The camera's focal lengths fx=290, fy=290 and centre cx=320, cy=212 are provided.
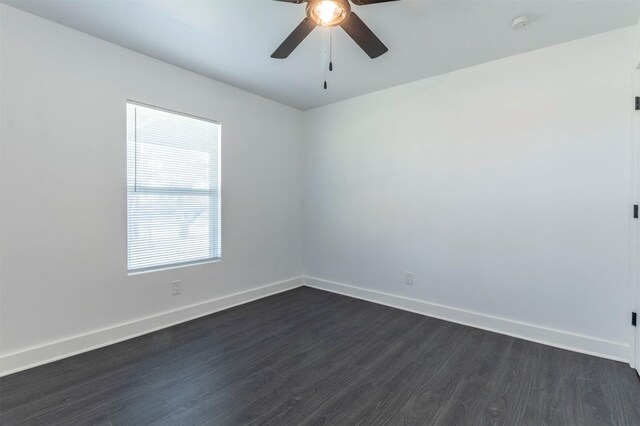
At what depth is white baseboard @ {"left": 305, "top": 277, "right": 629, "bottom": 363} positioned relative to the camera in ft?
7.80

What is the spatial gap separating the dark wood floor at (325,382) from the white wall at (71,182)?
0.39 meters

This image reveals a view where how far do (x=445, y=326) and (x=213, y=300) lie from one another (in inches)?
101

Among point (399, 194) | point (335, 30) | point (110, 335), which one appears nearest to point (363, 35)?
point (335, 30)

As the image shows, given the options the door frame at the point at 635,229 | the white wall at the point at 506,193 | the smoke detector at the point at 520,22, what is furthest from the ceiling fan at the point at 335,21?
the door frame at the point at 635,229

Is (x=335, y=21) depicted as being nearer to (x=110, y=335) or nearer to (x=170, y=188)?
(x=170, y=188)

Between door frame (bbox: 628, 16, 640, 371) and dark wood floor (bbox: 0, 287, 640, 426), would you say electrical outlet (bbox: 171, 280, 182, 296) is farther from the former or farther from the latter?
door frame (bbox: 628, 16, 640, 371)

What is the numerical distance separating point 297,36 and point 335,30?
0.67 metres

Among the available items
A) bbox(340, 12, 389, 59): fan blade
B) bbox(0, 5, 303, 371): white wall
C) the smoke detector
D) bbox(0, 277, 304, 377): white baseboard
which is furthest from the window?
the smoke detector

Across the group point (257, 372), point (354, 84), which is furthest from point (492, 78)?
point (257, 372)

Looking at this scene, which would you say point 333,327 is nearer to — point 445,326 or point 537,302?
point 445,326

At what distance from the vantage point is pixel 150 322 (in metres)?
2.85

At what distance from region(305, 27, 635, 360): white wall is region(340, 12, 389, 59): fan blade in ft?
5.13

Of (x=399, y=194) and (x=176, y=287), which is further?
(x=399, y=194)

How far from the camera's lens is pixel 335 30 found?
2.36 metres
